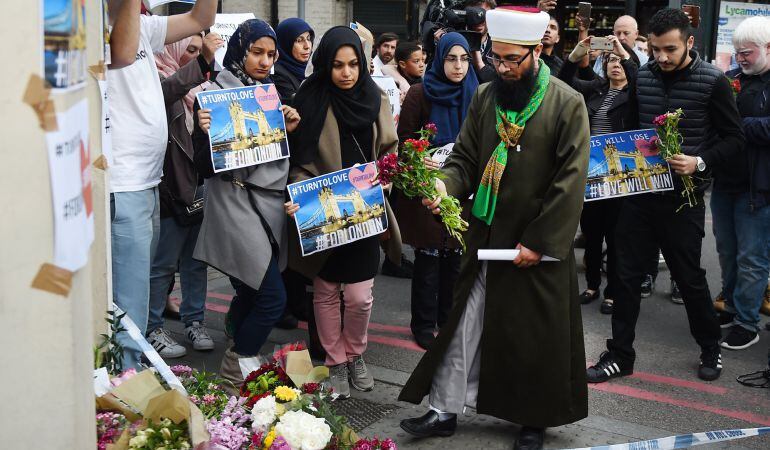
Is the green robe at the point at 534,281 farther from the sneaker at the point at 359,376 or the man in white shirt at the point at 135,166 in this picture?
the man in white shirt at the point at 135,166

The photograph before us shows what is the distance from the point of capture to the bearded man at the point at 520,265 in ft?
13.7

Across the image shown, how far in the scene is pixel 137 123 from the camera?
4281mm

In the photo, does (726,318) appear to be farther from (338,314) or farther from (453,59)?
(338,314)

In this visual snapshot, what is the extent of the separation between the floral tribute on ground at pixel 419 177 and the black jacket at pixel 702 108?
176 cm

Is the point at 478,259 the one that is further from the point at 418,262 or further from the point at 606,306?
the point at 606,306

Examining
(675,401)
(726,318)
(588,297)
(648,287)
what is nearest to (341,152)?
(675,401)

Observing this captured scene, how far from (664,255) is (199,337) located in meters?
2.95

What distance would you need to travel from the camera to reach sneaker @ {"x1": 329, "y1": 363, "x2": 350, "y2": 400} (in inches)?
198

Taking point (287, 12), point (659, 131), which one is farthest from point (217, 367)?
point (287, 12)

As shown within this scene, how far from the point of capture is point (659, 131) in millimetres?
5312

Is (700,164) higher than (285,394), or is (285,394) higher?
(700,164)

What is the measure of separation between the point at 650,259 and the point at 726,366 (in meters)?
0.92

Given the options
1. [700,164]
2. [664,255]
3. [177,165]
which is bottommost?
[664,255]

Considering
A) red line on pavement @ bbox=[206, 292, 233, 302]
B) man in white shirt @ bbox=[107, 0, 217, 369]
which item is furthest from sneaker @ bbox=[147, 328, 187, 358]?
red line on pavement @ bbox=[206, 292, 233, 302]
